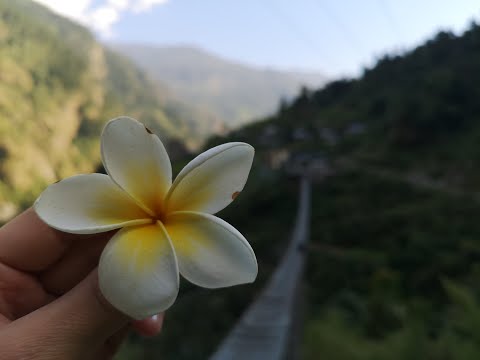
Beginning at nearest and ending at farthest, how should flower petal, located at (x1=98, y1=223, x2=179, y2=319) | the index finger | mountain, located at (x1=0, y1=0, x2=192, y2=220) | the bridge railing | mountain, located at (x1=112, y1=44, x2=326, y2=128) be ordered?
1. flower petal, located at (x1=98, y1=223, x2=179, y2=319)
2. the index finger
3. the bridge railing
4. mountain, located at (x1=0, y1=0, x2=192, y2=220)
5. mountain, located at (x1=112, y1=44, x2=326, y2=128)

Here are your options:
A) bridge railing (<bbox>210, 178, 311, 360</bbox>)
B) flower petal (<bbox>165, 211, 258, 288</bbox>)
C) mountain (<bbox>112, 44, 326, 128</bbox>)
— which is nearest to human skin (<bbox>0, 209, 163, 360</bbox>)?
flower petal (<bbox>165, 211, 258, 288</bbox>)

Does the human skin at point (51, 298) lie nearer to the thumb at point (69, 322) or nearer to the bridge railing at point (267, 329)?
the thumb at point (69, 322)

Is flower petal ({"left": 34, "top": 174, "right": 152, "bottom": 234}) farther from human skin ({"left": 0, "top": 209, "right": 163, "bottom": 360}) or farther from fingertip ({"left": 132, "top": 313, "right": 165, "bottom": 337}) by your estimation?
fingertip ({"left": 132, "top": 313, "right": 165, "bottom": 337})

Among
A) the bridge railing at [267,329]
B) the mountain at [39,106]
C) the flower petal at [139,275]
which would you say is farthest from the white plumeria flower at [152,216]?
the bridge railing at [267,329]

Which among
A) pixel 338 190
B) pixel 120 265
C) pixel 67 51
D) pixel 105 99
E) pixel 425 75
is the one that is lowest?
pixel 338 190

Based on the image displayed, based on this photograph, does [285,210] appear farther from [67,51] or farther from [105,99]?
[67,51]

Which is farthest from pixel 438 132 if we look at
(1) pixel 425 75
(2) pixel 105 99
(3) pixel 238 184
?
(3) pixel 238 184

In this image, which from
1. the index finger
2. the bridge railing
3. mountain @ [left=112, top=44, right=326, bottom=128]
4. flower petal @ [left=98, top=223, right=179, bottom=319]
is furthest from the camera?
mountain @ [left=112, top=44, right=326, bottom=128]
